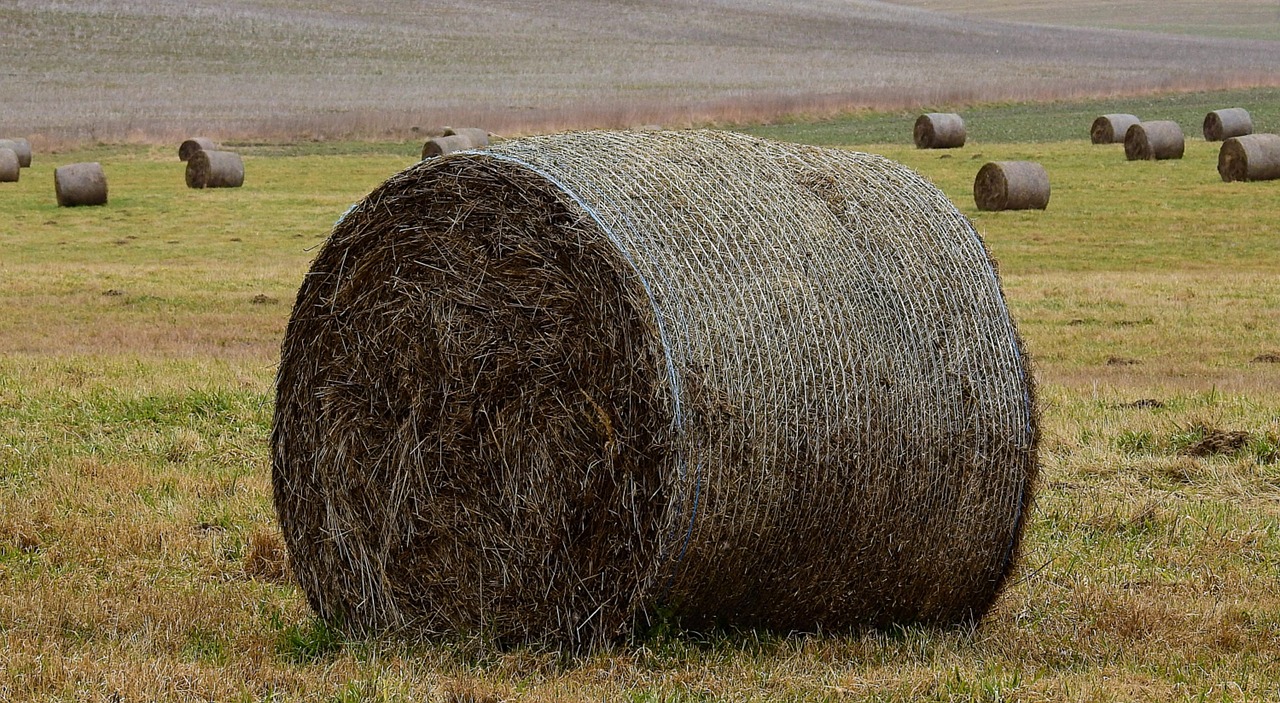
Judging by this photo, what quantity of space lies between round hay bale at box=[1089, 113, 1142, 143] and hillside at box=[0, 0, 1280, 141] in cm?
1663

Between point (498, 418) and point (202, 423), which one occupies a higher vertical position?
point (498, 418)

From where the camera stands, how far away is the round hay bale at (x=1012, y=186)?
2536 centimetres

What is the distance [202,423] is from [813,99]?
49.0m

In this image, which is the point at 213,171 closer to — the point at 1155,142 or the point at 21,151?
the point at 21,151

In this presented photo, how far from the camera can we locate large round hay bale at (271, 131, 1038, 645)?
5.30 m

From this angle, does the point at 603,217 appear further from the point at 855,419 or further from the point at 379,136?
the point at 379,136

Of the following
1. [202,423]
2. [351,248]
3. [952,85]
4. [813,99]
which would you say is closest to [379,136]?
[813,99]

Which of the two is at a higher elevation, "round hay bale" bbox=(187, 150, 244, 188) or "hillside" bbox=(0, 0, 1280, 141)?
"hillside" bbox=(0, 0, 1280, 141)

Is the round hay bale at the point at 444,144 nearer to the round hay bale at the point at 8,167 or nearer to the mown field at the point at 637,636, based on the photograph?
the round hay bale at the point at 8,167

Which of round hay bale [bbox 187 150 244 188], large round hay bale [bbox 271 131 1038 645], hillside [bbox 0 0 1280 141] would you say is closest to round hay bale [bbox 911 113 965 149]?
hillside [bbox 0 0 1280 141]

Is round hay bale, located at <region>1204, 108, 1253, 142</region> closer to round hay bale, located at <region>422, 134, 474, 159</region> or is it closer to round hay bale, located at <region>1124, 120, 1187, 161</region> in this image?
round hay bale, located at <region>1124, 120, 1187, 161</region>

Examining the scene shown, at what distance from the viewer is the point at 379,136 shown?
4744cm

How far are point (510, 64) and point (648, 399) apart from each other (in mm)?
72379

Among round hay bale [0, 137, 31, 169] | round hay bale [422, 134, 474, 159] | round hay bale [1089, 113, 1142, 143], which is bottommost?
round hay bale [0, 137, 31, 169]
